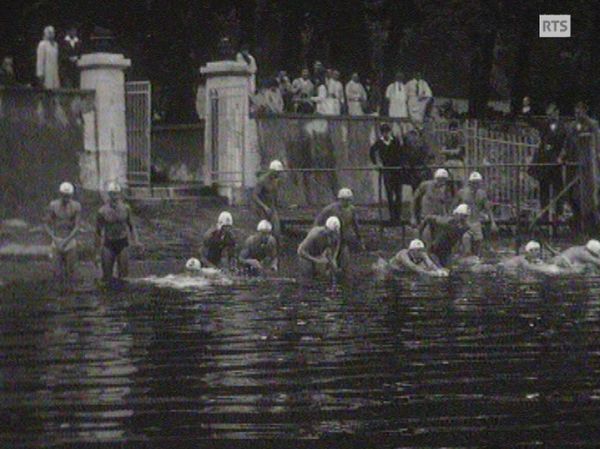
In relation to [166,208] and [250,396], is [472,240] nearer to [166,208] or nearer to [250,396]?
[166,208]

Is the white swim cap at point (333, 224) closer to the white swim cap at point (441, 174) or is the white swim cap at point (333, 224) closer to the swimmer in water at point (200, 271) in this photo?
the swimmer in water at point (200, 271)

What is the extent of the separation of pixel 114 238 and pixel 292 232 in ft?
24.1

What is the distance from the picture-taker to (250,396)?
685 inches

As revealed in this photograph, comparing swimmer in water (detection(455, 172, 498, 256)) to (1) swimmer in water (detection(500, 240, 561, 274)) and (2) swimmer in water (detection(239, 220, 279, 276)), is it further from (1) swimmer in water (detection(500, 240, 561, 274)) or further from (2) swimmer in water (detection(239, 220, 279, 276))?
(2) swimmer in water (detection(239, 220, 279, 276))

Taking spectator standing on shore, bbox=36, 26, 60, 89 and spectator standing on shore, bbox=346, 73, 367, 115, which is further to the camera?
spectator standing on shore, bbox=346, 73, 367, 115

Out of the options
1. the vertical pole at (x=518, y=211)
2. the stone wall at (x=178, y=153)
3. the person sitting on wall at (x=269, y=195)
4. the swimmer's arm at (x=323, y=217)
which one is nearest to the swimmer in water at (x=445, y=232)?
the swimmer's arm at (x=323, y=217)

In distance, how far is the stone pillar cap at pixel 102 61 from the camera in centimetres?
3872

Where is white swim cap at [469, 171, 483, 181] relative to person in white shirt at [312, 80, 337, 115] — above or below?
below

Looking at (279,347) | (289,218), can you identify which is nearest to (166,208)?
(289,218)

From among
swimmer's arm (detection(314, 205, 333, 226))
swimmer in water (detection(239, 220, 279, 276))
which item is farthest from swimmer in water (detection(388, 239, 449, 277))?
swimmer in water (detection(239, 220, 279, 276))

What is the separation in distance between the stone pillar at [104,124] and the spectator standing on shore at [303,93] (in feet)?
16.9

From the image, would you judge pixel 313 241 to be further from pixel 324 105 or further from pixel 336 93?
pixel 336 93

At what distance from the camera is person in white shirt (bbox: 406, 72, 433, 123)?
44375 millimetres

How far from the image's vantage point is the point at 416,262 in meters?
34.1
